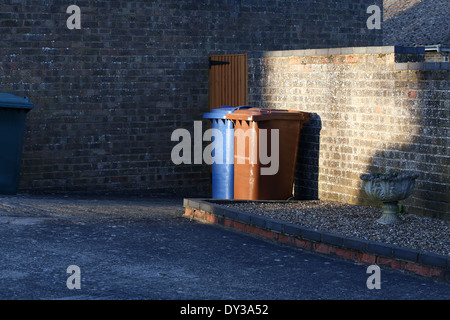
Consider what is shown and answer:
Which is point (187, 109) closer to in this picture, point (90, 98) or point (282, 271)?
point (90, 98)

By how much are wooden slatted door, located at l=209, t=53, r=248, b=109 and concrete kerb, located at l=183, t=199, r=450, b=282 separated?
133 inches

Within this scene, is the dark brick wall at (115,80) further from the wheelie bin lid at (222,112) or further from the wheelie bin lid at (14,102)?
the wheelie bin lid at (222,112)

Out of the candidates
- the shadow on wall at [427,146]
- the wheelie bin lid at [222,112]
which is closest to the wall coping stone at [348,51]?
the shadow on wall at [427,146]

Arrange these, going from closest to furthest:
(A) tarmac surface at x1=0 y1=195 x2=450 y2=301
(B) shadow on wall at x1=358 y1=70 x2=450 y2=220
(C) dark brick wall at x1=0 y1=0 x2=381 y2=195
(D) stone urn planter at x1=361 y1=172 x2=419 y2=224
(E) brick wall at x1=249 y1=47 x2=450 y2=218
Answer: (A) tarmac surface at x1=0 y1=195 x2=450 y2=301, (D) stone urn planter at x1=361 y1=172 x2=419 y2=224, (B) shadow on wall at x1=358 y1=70 x2=450 y2=220, (E) brick wall at x1=249 y1=47 x2=450 y2=218, (C) dark brick wall at x1=0 y1=0 x2=381 y2=195

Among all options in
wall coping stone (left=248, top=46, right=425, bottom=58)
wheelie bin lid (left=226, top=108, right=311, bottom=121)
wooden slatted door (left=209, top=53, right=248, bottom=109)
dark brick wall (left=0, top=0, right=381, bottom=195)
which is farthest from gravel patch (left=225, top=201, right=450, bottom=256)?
dark brick wall (left=0, top=0, right=381, bottom=195)

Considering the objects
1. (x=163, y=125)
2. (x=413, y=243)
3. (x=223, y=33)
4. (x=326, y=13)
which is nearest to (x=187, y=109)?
(x=163, y=125)

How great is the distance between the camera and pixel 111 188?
522 inches

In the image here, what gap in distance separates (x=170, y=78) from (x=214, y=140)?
2632 mm

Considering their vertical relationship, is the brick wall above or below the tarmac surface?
above

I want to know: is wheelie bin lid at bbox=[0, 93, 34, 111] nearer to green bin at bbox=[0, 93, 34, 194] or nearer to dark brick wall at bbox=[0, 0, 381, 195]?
green bin at bbox=[0, 93, 34, 194]

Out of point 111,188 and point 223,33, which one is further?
point 223,33

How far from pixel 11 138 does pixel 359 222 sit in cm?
536

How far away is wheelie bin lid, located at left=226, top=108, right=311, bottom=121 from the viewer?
1054 centimetres

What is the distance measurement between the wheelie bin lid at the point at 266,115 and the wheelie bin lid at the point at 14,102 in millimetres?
2951
